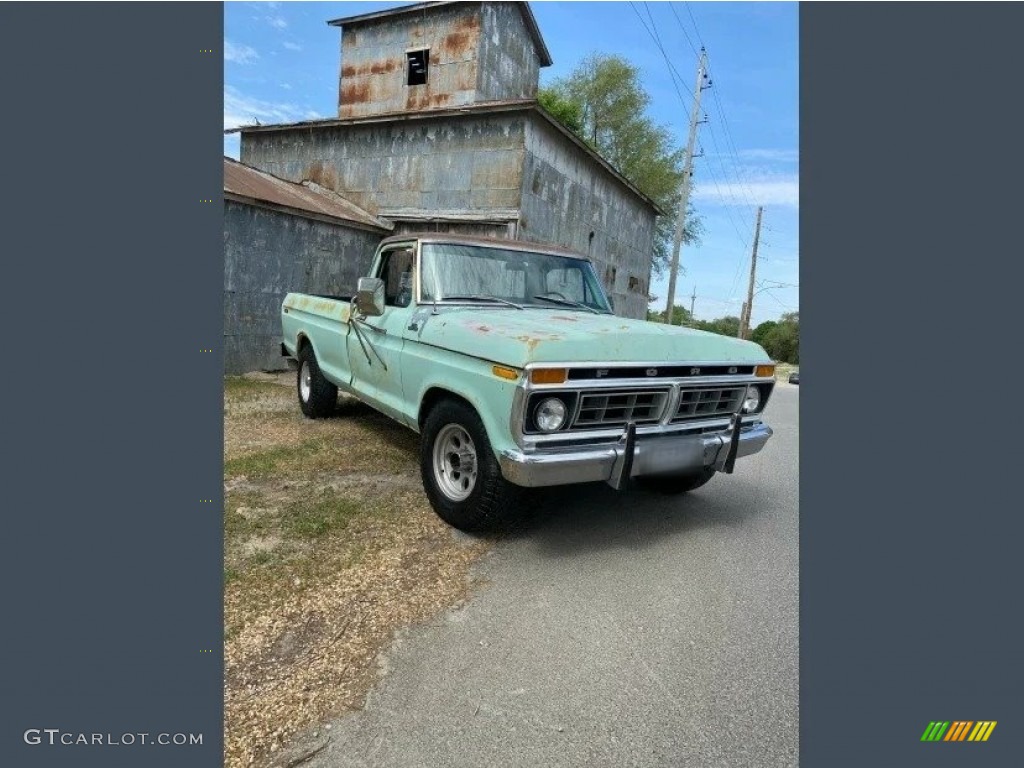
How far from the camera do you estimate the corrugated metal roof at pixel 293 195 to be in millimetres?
10473

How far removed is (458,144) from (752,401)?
426 inches

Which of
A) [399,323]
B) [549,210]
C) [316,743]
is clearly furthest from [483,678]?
[549,210]

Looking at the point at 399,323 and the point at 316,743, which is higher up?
the point at 399,323

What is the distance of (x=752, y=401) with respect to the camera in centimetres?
427

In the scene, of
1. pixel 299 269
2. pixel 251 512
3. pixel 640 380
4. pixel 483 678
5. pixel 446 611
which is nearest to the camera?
pixel 483 678

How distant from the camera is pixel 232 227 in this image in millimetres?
9898

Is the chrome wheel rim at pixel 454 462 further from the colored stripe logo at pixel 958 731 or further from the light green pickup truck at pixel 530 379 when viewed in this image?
the colored stripe logo at pixel 958 731

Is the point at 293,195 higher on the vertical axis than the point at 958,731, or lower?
higher

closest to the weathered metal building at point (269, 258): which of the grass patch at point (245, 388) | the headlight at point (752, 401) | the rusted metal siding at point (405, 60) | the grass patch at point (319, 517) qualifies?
the grass patch at point (245, 388)

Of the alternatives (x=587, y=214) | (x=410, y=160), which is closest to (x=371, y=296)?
(x=410, y=160)

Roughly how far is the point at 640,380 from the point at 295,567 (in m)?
2.17

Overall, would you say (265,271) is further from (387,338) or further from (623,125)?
(623,125)

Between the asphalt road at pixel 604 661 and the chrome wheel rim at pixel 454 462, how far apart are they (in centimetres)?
47

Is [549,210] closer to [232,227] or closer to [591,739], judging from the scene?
[232,227]
